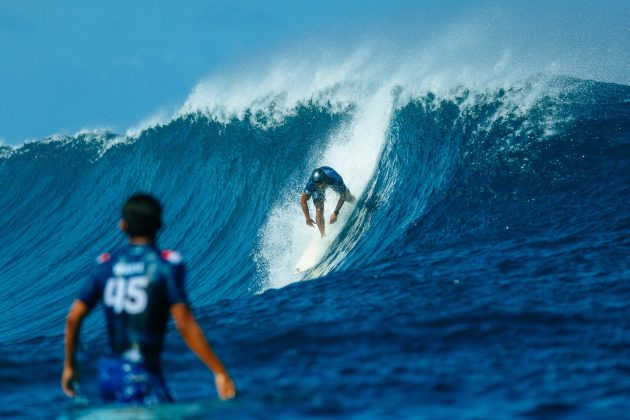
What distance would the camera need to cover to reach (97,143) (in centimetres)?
2494

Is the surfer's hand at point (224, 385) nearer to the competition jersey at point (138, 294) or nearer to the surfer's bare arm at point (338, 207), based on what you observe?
the competition jersey at point (138, 294)

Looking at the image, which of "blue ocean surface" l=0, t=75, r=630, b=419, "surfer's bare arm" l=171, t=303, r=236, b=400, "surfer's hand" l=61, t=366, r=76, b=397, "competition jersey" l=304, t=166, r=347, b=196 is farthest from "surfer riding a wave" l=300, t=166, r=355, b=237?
"surfer's bare arm" l=171, t=303, r=236, b=400

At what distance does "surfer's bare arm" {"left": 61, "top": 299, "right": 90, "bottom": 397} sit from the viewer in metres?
4.96

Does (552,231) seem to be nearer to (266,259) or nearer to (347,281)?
(347,281)

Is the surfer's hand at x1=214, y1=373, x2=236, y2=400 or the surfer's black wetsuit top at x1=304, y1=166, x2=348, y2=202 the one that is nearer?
the surfer's hand at x1=214, y1=373, x2=236, y2=400

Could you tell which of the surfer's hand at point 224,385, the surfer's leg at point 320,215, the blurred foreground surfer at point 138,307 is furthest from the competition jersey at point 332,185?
the surfer's hand at point 224,385

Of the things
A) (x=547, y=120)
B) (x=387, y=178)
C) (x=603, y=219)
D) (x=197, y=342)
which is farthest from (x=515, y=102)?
(x=197, y=342)

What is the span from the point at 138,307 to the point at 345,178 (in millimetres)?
12182

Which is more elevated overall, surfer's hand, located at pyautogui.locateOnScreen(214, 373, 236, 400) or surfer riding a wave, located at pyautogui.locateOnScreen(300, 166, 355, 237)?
surfer riding a wave, located at pyautogui.locateOnScreen(300, 166, 355, 237)

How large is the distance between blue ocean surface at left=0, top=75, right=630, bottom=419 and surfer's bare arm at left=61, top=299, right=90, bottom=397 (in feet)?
0.76

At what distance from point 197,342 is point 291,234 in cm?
1092

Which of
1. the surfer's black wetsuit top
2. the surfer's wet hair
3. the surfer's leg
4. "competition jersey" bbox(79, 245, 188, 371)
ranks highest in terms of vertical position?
the surfer's black wetsuit top

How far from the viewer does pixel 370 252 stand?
12281 millimetres

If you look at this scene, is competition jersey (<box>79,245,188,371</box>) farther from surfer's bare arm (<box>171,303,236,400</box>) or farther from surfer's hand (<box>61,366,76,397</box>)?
surfer's hand (<box>61,366,76,397</box>)
